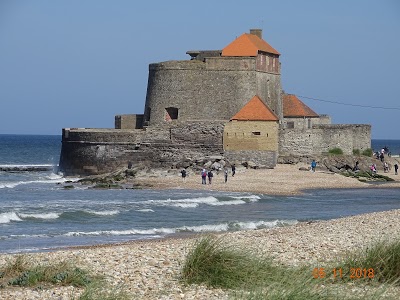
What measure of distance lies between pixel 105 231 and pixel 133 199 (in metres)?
8.60

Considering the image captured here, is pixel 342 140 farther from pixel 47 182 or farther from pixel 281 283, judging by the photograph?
pixel 281 283

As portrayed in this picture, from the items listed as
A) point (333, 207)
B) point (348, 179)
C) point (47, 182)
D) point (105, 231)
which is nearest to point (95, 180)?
point (47, 182)

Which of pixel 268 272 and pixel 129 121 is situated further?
pixel 129 121

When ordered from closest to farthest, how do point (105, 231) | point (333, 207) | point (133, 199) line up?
point (105, 231) < point (333, 207) < point (133, 199)

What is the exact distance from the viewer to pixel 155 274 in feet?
40.3

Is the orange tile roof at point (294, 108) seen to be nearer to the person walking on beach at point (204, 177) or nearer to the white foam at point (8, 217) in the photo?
the person walking on beach at point (204, 177)

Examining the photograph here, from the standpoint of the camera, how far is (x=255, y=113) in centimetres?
4038

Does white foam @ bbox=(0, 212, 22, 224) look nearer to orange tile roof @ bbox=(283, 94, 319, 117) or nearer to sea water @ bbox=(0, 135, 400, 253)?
sea water @ bbox=(0, 135, 400, 253)

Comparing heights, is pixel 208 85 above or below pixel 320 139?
above

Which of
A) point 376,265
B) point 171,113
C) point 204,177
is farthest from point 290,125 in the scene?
point 376,265

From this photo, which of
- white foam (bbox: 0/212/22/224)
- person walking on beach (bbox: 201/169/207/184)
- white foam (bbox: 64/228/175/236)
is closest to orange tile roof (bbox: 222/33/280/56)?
person walking on beach (bbox: 201/169/207/184)
